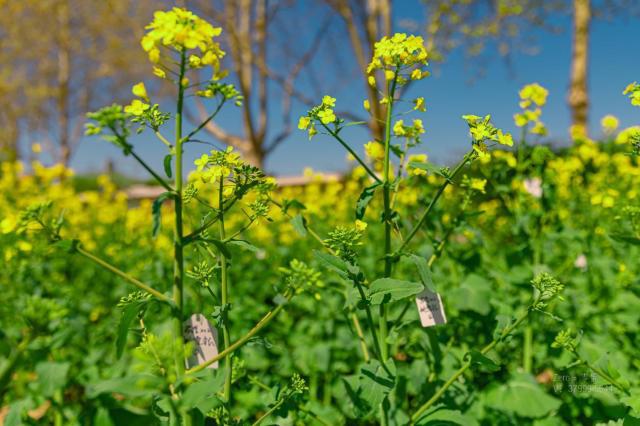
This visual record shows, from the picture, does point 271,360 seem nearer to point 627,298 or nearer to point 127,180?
point 627,298

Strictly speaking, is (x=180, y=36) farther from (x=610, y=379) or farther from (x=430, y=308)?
(x=610, y=379)

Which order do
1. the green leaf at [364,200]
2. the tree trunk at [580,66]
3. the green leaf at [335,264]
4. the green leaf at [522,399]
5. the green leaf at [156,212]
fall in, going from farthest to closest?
the tree trunk at [580,66] → the green leaf at [522,399] → the green leaf at [364,200] → the green leaf at [335,264] → the green leaf at [156,212]

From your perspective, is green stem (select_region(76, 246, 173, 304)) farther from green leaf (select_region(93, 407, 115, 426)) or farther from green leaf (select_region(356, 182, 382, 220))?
green leaf (select_region(356, 182, 382, 220))

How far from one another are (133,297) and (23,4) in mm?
16059

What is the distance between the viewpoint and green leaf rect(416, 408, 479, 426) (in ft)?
4.39

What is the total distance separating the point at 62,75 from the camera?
687 inches

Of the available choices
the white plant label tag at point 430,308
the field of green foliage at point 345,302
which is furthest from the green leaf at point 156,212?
the white plant label tag at point 430,308

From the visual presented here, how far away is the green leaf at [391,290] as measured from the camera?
108cm

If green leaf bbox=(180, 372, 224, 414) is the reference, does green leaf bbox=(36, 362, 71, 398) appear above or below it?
below

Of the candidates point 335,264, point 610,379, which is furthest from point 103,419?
point 610,379

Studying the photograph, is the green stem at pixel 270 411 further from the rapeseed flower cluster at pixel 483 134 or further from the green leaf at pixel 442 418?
the rapeseed flower cluster at pixel 483 134

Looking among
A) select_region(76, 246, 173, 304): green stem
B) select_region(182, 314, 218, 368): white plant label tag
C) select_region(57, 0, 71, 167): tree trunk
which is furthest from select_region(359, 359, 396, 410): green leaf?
select_region(57, 0, 71, 167): tree trunk

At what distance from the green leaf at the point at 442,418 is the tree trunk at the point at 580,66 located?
9.35m

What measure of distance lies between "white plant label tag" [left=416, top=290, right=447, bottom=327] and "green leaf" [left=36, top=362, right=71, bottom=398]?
0.93m
